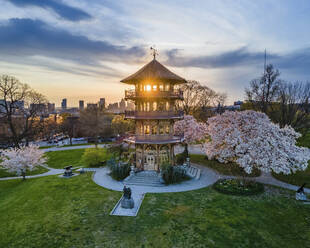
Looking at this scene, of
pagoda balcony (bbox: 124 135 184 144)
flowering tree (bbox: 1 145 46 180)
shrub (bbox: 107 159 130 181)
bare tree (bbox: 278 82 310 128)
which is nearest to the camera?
shrub (bbox: 107 159 130 181)

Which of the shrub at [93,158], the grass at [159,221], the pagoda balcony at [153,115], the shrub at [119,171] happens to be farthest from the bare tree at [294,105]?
the shrub at [93,158]

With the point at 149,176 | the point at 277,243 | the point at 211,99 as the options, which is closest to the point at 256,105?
the point at 211,99

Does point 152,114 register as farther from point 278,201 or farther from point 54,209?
point 278,201

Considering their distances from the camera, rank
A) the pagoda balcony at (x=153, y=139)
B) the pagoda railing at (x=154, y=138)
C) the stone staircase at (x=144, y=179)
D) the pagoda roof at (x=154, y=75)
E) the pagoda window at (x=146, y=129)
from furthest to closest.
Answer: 1. the pagoda window at (x=146, y=129)
2. the pagoda railing at (x=154, y=138)
3. the pagoda balcony at (x=153, y=139)
4. the pagoda roof at (x=154, y=75)
5. the stone staircase at (x=144, y=179)

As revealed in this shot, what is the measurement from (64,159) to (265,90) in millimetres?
37860

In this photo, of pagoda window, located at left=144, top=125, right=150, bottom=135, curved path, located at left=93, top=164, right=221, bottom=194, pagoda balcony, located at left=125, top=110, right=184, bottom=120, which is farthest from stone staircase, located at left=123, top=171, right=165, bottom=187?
pagoda balcony, located at left=125, top=110, right=184, bottom=120

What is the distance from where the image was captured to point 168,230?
1311cm

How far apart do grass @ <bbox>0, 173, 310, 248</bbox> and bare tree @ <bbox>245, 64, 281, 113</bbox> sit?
59.1 ft

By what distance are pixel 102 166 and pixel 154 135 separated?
11.4m

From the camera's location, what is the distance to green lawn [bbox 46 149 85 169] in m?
32.5

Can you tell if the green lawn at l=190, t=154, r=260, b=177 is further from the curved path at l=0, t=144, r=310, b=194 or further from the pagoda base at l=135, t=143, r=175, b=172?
the pagoda base at l=135, t=143, r=175, b=172

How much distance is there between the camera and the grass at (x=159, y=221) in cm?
1218

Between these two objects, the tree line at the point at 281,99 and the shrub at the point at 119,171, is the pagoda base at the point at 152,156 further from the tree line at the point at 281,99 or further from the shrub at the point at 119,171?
the tree line at the point at 281,99

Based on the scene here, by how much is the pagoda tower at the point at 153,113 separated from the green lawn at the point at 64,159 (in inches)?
543
